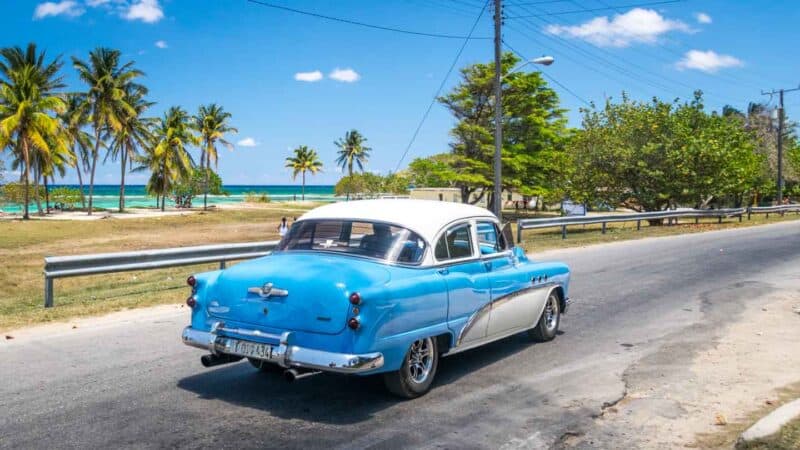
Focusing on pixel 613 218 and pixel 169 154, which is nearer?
pixel 613 218

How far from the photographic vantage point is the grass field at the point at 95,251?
10.9 m

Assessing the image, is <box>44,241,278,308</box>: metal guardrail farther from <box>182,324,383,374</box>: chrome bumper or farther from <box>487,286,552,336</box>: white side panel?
<box>182,324,383,374</box>: chrome bumper

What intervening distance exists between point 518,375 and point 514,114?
48.1m

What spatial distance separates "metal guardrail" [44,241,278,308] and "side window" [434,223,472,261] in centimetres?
657

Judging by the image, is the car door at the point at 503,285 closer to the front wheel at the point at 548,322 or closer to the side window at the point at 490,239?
the side window at the point at 490,239

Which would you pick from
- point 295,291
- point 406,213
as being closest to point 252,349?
point 295,291

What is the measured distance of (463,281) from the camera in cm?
633

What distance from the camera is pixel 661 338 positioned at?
338 inches

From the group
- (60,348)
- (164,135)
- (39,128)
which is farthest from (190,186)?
(60,348)

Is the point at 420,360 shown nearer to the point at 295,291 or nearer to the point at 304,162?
the point at 295,291

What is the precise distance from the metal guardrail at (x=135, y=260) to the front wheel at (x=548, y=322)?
5.98m

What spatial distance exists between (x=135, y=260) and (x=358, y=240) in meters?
7.37

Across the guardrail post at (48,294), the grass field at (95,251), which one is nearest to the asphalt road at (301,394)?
the grass field at (95,251)

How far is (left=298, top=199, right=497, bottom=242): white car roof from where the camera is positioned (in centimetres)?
627
